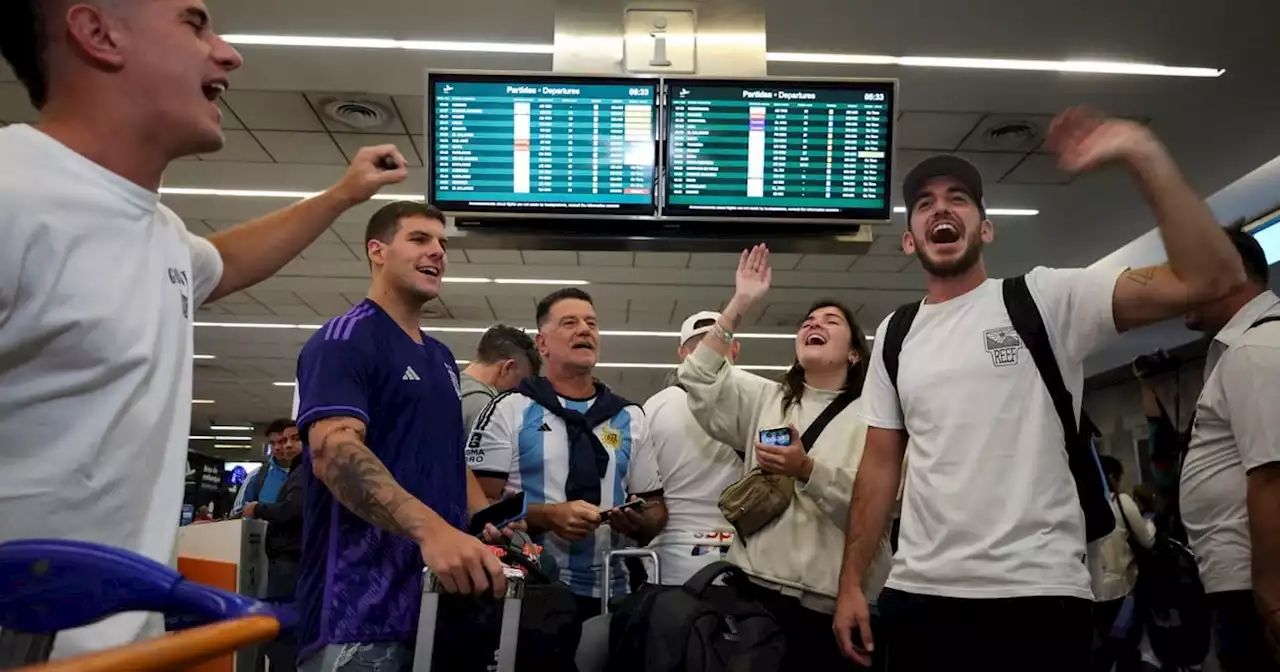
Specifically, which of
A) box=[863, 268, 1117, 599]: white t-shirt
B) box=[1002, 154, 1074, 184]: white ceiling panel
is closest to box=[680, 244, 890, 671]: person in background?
box=[863, 268, 1117, 599]: white t-shirt

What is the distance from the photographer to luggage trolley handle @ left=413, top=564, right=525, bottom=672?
188 centimetres

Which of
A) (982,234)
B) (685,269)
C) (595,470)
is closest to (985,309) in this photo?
(982,234)

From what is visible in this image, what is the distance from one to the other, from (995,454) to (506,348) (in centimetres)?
306

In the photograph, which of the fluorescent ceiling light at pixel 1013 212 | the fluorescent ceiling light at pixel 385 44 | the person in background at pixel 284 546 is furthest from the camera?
the fluorescent ceiling light at pixel 1013 212

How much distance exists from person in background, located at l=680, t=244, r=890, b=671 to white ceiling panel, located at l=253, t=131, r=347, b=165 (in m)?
4.36

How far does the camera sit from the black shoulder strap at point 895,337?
2387 mm

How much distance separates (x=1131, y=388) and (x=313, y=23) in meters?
13.6

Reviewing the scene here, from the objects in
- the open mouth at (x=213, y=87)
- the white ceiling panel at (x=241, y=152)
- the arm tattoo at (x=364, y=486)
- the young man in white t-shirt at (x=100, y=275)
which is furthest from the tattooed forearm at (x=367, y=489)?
the white ceiling panel at (x=241, y=152)

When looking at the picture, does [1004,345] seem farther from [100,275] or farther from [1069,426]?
[100,275]

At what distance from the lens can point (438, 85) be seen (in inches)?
137

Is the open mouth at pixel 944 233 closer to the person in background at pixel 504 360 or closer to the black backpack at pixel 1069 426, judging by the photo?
the black backpack at pixel 1069 426

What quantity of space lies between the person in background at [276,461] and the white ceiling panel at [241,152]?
2205 millimetres

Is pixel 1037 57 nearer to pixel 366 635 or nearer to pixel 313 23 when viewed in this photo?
pixel 313 23

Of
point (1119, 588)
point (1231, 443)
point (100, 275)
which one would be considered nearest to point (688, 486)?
point (1231, 443)
